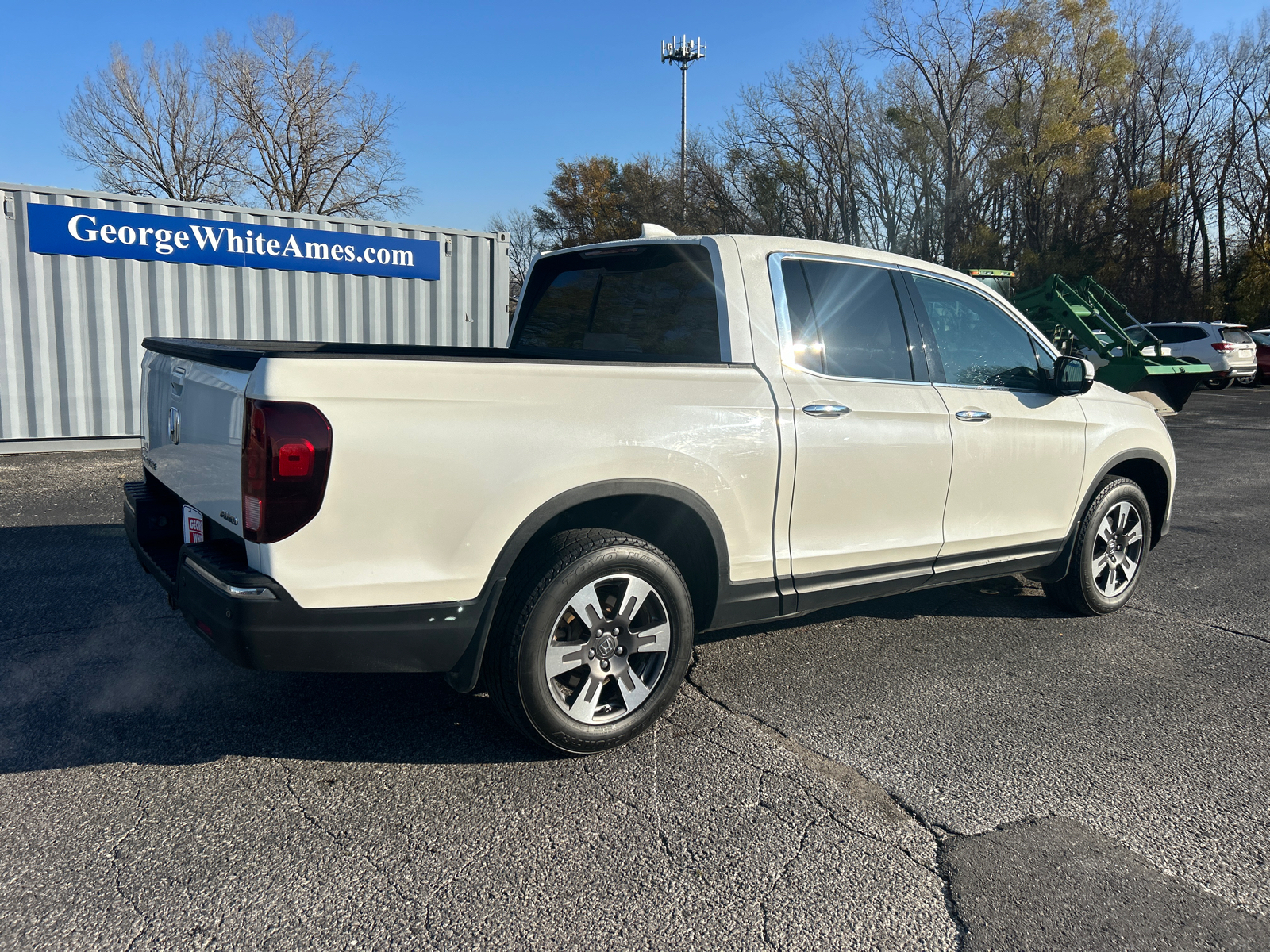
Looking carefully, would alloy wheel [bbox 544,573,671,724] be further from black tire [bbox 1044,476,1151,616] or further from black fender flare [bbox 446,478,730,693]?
black tire [bbox 1044,476,1151,616]

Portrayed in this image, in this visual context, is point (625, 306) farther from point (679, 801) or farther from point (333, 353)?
point (679, 801)

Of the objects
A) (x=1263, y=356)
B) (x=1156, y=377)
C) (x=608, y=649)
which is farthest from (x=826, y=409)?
(x=1263, y=356)

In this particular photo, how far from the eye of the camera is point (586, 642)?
3.02 m

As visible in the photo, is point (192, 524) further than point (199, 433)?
Yes

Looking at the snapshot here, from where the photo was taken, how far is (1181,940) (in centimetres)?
223

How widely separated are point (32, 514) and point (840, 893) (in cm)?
680

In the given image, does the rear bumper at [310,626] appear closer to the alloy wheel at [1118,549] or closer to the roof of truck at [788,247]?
the roof of truck at [788,247]

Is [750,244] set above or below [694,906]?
above

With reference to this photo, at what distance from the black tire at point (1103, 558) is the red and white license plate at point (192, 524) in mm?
4076

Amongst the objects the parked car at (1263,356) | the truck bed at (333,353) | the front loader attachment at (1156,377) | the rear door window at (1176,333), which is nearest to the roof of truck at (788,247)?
the truck bed at (333,353)

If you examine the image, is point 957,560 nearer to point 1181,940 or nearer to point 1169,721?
point 1169,721

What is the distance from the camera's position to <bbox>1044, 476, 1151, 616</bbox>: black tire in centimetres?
467

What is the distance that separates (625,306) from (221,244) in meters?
9.05

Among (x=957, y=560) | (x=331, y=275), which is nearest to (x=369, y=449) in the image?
(x=957, y=560)
